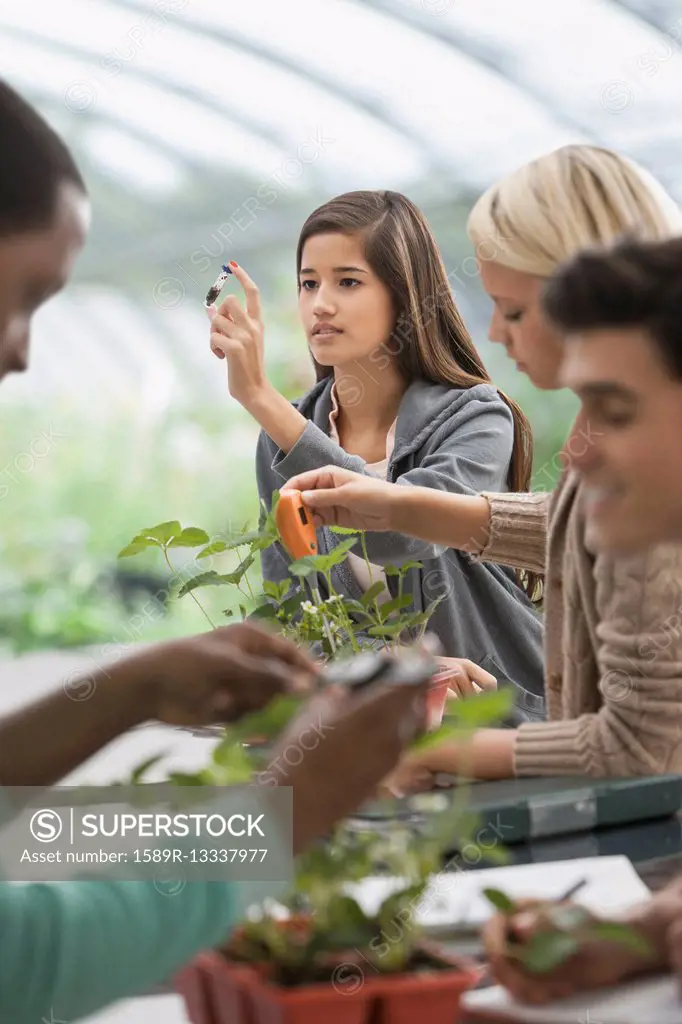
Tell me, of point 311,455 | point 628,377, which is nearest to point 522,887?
point 628,377

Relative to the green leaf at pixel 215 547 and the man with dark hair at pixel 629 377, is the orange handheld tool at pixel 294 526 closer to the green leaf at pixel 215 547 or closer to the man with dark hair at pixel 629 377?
the green leaf at pixel 215 547

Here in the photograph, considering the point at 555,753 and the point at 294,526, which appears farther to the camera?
the point at 294,526

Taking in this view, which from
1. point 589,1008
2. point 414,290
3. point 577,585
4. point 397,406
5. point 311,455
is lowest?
point 589,1008

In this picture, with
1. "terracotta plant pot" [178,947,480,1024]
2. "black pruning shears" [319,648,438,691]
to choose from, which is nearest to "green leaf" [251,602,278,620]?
"black pruning shears" [319,648,438,691]

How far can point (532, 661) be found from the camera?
2.48 metres

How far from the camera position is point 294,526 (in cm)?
196

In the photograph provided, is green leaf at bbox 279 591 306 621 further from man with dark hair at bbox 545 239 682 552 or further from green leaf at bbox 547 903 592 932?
green leaf at bbox 547 903 592 932

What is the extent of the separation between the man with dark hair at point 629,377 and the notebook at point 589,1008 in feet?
1.35

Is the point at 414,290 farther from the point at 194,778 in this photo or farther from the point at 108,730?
the point at 194,778

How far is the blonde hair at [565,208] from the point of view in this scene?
138cm

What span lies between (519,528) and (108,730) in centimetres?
86

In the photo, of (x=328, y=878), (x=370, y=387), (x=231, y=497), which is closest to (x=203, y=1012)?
(x=328, y=878)

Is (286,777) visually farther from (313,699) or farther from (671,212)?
(671,212)

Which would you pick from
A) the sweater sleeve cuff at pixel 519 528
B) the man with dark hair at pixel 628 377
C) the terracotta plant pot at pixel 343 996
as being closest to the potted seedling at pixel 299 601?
the sweater sleeve cuff at pixel 519 528
